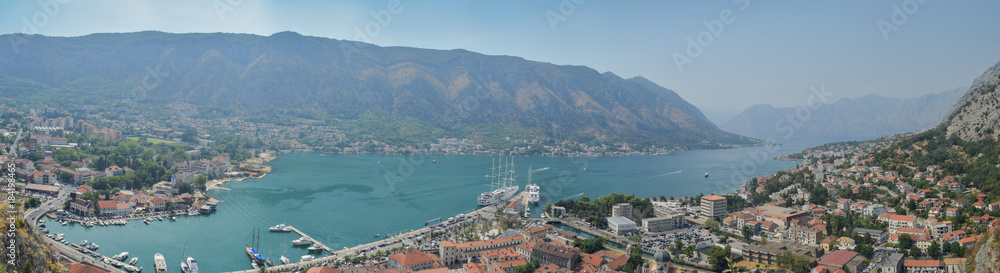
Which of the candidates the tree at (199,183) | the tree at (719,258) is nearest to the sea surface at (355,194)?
the tree at (199,183)

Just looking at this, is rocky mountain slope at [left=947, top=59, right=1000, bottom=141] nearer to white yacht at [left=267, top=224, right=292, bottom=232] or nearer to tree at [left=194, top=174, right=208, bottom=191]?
white yacht at [left=267, top=224, right=292, bottom=232]

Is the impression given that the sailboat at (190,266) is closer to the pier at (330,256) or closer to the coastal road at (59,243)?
the pier at (330,256)

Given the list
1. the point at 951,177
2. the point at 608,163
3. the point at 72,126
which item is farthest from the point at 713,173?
the point at 72,126

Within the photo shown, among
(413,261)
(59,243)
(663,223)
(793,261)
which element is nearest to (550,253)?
(413,261)

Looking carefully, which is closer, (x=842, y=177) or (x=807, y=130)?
(x=842, y=177)

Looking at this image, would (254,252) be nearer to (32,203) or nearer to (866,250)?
(32,203)

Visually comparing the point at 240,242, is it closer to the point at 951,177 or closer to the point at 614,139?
the point at 951,177
